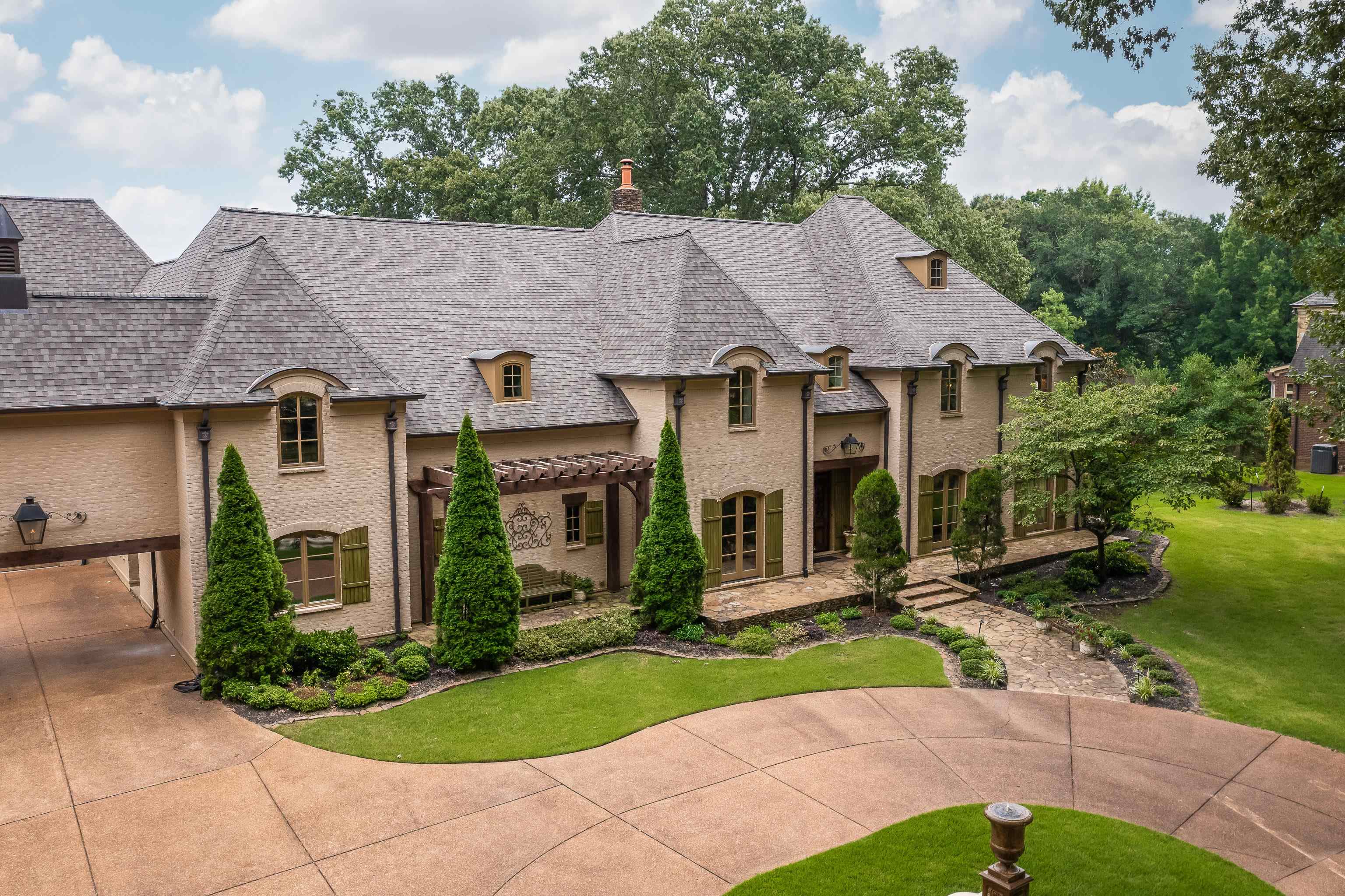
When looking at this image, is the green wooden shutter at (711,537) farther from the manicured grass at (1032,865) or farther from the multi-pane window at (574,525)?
the manicured grass at (1032,865)

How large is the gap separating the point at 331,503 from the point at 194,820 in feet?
23.1

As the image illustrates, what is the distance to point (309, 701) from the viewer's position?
15.8m

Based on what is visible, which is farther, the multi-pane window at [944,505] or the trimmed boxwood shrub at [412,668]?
the multi-pane window at [944,505]

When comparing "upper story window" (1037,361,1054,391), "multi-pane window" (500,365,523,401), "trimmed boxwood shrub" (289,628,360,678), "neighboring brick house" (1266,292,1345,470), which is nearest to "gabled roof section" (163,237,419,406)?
"multi-pane window" (500,365,523,401)

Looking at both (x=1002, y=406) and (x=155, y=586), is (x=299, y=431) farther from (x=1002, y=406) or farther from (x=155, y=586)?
(x=1002, y=406)

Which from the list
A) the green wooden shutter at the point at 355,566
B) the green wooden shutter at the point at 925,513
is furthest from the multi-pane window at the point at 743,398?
the green wooden shutter at the point at 355,566

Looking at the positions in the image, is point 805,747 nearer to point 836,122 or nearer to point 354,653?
point 354,653

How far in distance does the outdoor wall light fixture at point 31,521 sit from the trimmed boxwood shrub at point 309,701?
508 centimetres

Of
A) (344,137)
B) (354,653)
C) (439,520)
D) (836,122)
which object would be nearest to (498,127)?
(344,137)

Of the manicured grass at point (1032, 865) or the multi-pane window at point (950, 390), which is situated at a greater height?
the multi-pane window at point (950, 390)

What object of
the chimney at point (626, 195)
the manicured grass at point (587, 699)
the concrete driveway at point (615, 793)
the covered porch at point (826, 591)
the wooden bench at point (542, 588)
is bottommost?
the concrete driveway at point (615, 793)

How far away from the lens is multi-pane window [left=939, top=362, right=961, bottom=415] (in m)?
26.1

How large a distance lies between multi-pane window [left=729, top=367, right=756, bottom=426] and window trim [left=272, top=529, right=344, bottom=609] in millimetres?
9258

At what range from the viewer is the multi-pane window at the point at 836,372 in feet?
83.1
